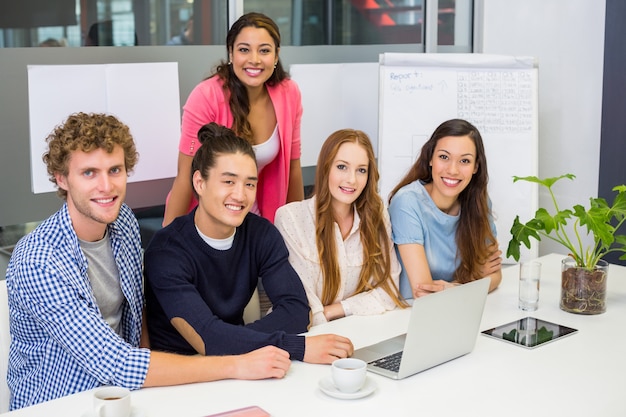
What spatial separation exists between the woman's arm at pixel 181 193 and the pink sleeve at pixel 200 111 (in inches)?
1.6

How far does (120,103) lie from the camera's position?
9.68ft

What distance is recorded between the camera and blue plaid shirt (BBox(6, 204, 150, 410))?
1795 mm

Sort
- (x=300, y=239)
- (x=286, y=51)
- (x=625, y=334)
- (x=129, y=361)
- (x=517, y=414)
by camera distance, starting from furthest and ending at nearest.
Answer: (x=286, y=51) → (x=300, y=239) → (x=625, y=334) → (x=129, y=361) → (x=517, y=414)

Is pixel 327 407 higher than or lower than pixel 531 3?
lower

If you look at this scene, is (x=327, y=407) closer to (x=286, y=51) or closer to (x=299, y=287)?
(x=299, y=287)

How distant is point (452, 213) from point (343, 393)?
1229 mm

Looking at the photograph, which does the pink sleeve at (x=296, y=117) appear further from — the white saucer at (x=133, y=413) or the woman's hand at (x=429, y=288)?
the white saucer at (x=133, y=413)

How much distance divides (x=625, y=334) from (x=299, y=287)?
94 centimetres

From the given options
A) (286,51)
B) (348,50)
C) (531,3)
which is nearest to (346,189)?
(286,51)

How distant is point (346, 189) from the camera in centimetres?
250

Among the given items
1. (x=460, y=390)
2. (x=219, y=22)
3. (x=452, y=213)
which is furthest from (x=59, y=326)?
(x=219, y=22)

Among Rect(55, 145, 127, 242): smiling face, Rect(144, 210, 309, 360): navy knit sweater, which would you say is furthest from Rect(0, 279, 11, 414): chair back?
Rect(144, 210, 309, 360): navy knit sweater

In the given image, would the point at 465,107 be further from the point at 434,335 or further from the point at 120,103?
the point at 434,335

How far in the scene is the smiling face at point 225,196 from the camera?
2.20m
